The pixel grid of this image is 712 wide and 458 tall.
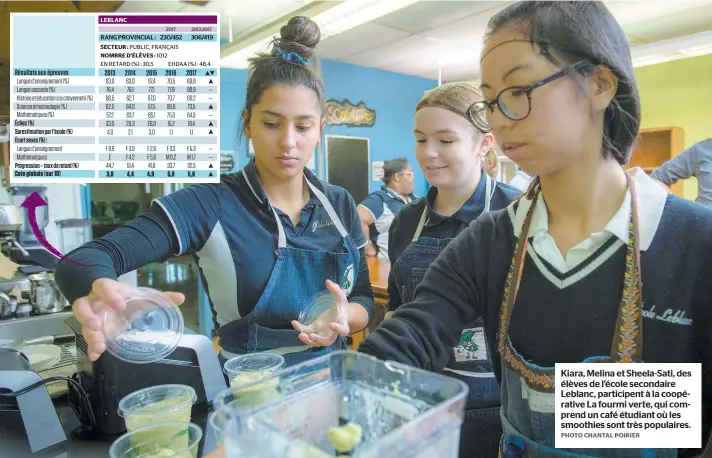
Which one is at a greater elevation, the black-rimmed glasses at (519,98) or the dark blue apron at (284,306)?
the black-rimmed glasses at (519,98)

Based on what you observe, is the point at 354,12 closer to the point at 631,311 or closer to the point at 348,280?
the point at 348,280

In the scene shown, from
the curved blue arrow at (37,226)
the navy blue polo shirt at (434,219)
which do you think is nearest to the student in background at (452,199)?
the navy blue polo shirt at (434,219)

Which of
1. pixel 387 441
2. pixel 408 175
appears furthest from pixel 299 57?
pixel 408 175

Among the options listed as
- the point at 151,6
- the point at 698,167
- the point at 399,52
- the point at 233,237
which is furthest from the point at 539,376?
the point at 399,52

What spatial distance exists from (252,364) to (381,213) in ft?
9.31

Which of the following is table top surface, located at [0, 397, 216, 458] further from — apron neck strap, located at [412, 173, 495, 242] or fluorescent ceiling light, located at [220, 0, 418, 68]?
fluorescent ceiling light, located at [220, 0, 418, 68]

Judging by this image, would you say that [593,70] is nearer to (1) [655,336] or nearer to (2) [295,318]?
(1) [655,336]

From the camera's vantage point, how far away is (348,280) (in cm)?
130

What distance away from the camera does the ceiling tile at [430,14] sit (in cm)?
344

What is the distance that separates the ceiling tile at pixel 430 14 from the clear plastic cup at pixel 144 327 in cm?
318

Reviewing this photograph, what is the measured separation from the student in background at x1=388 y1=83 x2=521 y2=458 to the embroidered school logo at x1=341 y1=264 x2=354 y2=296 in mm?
116

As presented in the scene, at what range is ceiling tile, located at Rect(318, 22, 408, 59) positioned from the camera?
4004 mm
